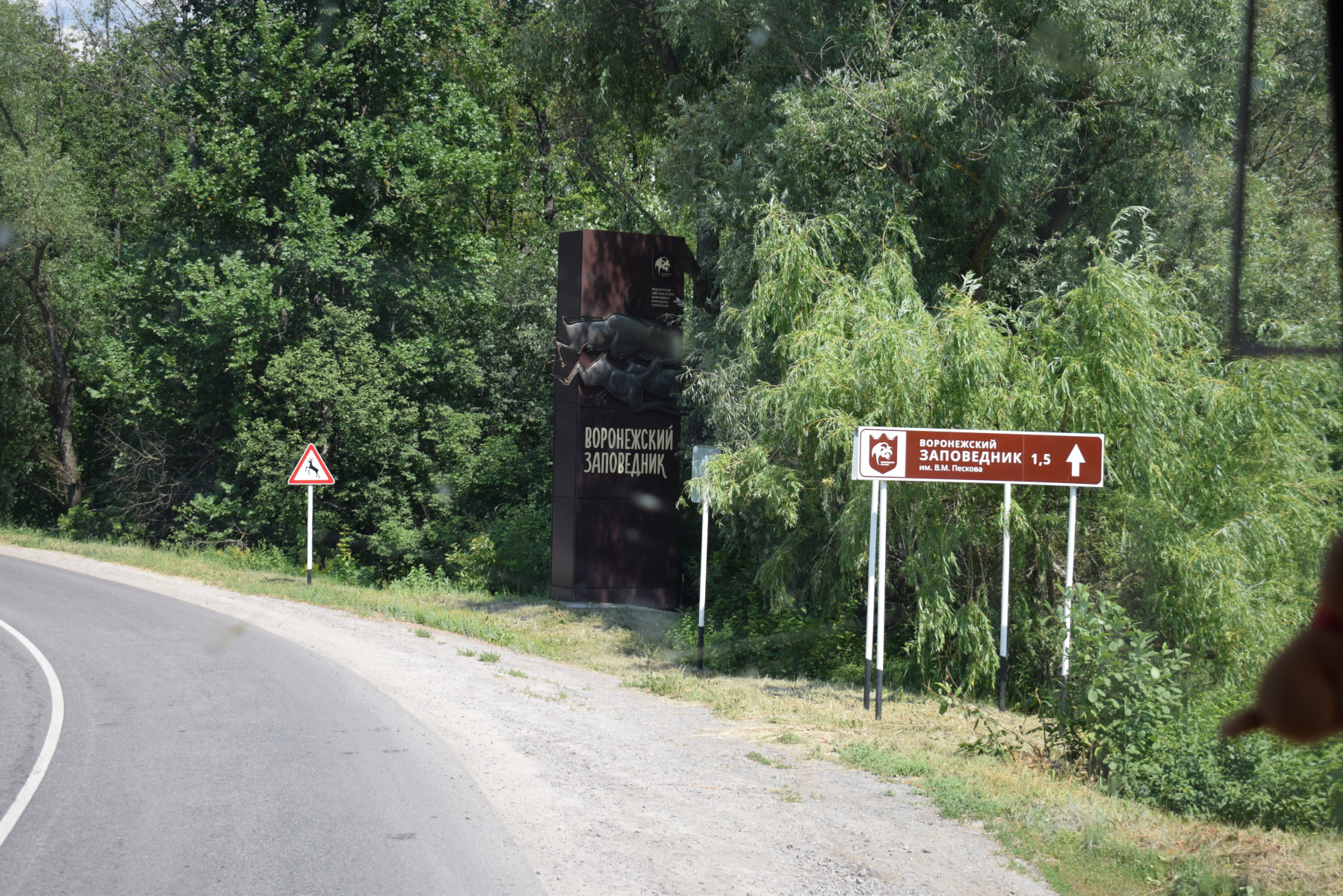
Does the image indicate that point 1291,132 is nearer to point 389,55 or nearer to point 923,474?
point 923,474

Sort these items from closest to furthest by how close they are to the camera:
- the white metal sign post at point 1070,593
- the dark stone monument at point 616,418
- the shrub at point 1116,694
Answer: the shrub at point 1116,694, the white metal sign post at point 1070,593, the dark stone monument at point 616,418

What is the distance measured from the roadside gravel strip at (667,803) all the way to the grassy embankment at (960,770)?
328 millimetres

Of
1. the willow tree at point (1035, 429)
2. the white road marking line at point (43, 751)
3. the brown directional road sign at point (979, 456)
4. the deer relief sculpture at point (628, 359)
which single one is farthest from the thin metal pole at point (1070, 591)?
the deer relief sculpture at point (628, 359)

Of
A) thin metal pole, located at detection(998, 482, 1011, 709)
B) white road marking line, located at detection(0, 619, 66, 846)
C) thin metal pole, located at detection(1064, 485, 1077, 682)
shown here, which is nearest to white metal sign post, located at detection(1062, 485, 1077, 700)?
thin metal pole, located at detection(1064, 485, 1077, 682)

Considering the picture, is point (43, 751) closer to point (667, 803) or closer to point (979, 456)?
point (667, 803)

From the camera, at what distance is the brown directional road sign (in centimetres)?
1083

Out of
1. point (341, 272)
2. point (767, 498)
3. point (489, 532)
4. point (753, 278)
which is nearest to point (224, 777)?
point (767, 498)

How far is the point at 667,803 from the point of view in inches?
298

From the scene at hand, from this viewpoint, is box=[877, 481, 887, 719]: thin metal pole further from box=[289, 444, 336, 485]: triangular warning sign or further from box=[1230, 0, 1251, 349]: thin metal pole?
box=[289, 444, 336, 485]: triangular warning sign

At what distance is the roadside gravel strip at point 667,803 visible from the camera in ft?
19.8

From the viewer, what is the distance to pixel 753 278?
1619 centimetres

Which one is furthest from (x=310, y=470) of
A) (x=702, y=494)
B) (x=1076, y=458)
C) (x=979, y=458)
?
(x=1076, y=458)

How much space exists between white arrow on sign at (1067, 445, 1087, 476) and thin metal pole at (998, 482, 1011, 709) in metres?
0.65

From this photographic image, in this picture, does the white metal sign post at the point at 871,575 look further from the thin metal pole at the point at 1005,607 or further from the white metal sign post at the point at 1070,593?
the white metal sign post at the point at 1070,593
